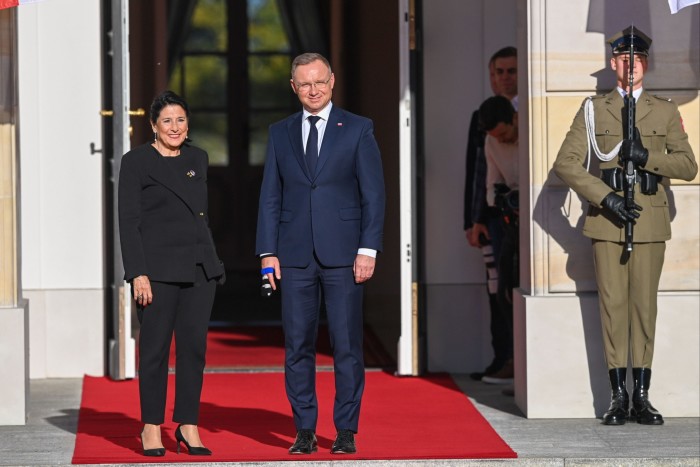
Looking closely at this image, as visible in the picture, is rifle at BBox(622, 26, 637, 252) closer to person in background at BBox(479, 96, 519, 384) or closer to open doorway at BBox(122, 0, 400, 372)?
person in background at BBox(479, 96, 519, 384)

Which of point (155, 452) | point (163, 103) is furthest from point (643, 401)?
point (163, 103)

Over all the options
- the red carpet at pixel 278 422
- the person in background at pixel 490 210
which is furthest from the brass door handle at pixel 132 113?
the person in background at pixel 490 210

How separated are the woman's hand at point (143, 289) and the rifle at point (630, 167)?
2.46m

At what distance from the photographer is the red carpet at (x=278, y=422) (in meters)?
7.05

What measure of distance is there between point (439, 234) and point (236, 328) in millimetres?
3180

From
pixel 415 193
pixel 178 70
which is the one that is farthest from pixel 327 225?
pixel 178 70

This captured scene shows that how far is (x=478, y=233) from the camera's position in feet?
30.9

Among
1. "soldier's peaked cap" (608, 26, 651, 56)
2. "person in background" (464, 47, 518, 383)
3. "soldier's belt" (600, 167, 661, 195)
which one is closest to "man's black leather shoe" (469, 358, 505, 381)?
"person in background" (464, 47, 518, 383)

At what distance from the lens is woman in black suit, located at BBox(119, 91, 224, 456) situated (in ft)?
22.4

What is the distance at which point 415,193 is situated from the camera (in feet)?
31.4

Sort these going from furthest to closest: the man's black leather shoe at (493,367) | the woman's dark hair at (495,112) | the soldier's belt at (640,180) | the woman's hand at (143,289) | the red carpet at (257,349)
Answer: the red carpet at (257,349) < the man's black leather shoe at (493,367) < the woman's dark hair at (495,112) < the soldier's belt at (640,180) < the woman's hand at (143,289)

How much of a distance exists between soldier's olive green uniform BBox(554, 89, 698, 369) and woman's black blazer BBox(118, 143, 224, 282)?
200 cm

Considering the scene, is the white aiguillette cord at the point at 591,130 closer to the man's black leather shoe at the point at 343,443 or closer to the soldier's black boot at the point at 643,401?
the soldier's black boot at the point at 643,401

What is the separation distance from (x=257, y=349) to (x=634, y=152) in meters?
4.32
